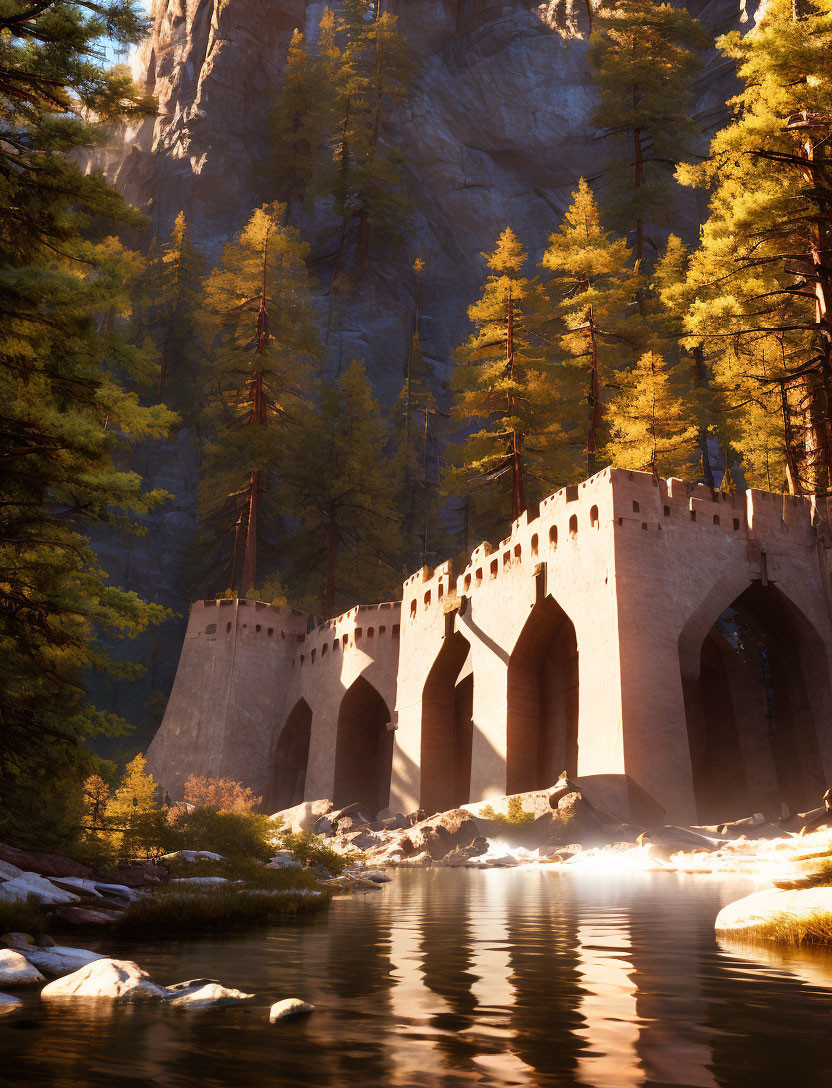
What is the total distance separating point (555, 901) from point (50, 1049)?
7.07 metres

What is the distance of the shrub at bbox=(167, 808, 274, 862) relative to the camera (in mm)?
12078

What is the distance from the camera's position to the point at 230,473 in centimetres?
3928

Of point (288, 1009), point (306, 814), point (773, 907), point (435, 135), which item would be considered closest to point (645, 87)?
point (435, 135)

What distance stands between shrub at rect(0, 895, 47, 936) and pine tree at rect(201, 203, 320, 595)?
101ft

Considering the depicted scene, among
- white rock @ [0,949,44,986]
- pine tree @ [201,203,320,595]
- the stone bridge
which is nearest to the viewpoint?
white rock @ [0,949,44,986]

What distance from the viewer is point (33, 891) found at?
7289mm

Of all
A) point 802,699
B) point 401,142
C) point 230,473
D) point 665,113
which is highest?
point 401,142

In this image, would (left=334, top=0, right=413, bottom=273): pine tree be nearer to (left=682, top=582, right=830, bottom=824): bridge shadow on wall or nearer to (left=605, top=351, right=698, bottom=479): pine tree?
(left=605, top=351, right=698, bottom=479): pine tree

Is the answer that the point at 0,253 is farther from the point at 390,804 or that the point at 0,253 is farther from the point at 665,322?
the point at 665,322

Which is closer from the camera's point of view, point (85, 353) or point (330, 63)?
point (85, 353)

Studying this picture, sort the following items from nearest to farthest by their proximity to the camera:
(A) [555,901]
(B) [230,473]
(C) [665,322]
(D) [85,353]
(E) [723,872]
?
(A) [555,901] < (D) [85,353] < (E) [723,872] < (C) [665,322] < (B) [230,473]

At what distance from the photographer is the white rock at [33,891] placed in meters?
6.96

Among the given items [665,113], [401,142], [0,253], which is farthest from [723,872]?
[401,142]

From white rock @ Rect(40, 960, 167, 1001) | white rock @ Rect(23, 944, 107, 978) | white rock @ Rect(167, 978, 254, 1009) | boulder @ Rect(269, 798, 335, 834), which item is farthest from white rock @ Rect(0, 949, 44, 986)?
boulder @ Rect(269, 798, 335, 834)
